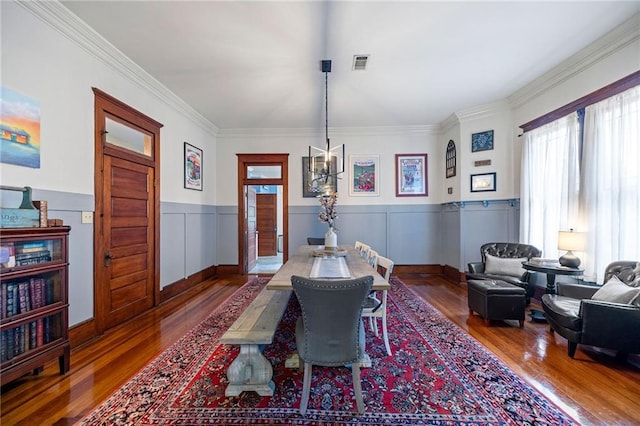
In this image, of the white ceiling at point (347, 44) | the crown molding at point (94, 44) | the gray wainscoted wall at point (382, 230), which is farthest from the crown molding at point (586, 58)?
the crown molding at point (94, 44)

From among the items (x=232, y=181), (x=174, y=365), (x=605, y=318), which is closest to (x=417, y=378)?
(x=605, y=318)

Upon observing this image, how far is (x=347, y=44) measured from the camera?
2.96 meters

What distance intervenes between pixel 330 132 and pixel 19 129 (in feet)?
15.4

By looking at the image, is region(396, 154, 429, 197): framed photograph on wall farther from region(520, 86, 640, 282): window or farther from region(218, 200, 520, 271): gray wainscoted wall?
region(520, 86, 640, 282): window

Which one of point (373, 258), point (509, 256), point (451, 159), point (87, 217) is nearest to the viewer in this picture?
point (87, 217)

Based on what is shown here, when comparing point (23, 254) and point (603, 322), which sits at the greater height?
point (23, 254)

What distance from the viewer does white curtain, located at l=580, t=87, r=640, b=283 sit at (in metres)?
2.73

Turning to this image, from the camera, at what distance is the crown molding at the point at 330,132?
585cm

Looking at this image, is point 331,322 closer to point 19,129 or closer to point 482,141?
point 19,129

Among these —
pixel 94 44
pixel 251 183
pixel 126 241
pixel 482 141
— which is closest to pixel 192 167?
pixel 251 183

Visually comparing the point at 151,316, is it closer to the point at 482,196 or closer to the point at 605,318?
the point at 605,318

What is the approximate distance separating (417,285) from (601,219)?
2.67m

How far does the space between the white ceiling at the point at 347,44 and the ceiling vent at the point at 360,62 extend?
71 mm

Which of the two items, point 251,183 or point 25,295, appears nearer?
point 25,295
